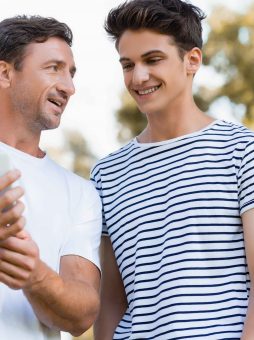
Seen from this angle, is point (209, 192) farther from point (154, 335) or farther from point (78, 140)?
point (78, 140)

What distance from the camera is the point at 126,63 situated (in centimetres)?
381

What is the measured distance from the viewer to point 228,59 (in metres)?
13.9

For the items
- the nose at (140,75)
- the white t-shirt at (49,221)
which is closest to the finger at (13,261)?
the white t-shirt at (49,221)

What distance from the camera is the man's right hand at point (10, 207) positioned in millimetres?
2973

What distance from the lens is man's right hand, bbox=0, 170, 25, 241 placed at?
2.97m

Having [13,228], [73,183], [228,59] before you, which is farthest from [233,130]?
[228,59]

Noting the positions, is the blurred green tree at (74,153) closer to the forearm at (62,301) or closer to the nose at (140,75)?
the nose at (140,75)

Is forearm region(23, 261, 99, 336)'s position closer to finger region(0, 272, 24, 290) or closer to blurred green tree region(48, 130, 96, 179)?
finger region(0, 272, 24, 290)

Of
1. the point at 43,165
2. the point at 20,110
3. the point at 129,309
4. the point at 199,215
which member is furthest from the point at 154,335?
the point at 20,110

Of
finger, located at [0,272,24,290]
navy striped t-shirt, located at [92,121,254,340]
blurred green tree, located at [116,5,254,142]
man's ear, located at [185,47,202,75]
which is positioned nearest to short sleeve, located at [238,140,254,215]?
navy striped t-shirt, located at [92,121,254,340]

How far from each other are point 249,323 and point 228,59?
10.8 m

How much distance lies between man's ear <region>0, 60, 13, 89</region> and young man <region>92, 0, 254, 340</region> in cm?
46

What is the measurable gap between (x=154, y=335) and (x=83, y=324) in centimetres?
28

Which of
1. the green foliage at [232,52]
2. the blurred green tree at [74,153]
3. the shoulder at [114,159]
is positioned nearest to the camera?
the shoulder at [114,159]
